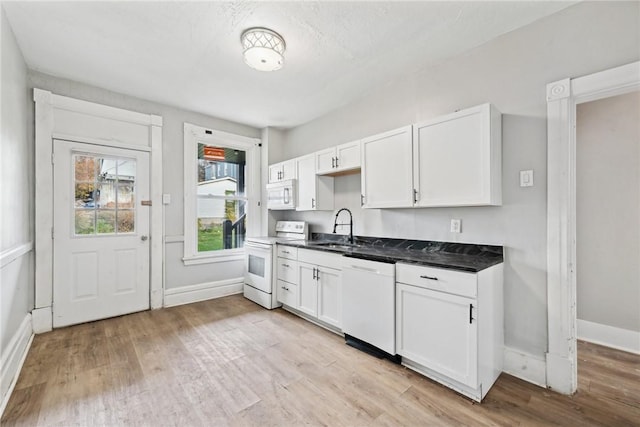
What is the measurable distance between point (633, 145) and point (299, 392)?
3429 millimetres

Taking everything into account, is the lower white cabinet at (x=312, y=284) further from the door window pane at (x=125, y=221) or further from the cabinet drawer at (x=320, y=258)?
the door window pane at (x=125, y=221)

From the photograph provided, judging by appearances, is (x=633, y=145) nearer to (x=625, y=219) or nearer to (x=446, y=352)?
(x=625, y=219)

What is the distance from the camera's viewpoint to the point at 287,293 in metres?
3.32

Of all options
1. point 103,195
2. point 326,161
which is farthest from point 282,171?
point 103,195

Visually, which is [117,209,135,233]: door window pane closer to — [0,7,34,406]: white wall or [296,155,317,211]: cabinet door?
[0,7,34,406]: white wall

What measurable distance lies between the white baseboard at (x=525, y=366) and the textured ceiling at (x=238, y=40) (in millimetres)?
2450

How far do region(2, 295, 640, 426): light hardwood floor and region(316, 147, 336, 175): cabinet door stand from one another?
184 cm

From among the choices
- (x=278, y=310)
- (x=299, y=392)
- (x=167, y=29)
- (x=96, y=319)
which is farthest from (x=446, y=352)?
(x=96, y=319)

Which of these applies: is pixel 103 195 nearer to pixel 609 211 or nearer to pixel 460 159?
pixel 460 159

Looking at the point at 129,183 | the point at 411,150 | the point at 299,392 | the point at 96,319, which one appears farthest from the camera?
the point at 129,183

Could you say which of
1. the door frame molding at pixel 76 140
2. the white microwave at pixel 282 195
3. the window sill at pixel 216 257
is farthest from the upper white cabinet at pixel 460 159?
the door frame molding at pixel 76 140

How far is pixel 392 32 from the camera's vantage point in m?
2.15

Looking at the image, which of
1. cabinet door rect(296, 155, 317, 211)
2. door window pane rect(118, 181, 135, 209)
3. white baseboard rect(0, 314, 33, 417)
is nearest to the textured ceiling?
cabinet door rect(296, 155, 317, 211)

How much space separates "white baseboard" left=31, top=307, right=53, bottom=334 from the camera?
8.97ft
